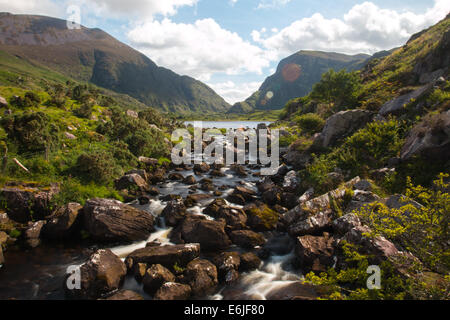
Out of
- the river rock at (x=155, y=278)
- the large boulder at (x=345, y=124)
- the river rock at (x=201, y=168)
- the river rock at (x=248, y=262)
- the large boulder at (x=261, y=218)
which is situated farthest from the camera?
the river rock at (x=201, y=168)

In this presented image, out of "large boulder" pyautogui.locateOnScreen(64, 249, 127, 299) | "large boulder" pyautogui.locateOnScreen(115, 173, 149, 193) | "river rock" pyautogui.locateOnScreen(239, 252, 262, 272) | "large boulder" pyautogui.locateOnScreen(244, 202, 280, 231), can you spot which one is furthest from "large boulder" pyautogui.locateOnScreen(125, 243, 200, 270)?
"large boulder" pyautogui.locateOnScreen(115, 173, 149, 193)

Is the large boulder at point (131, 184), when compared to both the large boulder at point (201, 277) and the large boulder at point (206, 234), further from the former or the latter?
the large boulder at point (201, 277)

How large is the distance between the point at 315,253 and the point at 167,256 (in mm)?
9185

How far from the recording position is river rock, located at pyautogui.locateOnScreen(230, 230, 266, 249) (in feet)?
55.6

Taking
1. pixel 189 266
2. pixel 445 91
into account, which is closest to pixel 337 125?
pixel 445 91

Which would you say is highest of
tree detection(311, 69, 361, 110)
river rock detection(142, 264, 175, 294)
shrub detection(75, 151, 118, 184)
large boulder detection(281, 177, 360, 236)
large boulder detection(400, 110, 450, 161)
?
tree detection(311, 69, 361, 110)

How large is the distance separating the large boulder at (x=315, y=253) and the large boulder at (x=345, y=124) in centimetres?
2123

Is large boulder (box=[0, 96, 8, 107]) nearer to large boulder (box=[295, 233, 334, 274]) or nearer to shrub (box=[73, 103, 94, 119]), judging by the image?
shrub (box=[73, 103, 94, 119])

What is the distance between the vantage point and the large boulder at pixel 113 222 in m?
16.9

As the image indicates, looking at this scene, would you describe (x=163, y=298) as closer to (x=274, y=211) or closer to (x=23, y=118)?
(x=274, y=211)

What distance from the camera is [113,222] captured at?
17188mm

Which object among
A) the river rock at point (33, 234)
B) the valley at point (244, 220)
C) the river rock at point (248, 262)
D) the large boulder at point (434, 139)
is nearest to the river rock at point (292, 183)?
the valley at point (244, 220)

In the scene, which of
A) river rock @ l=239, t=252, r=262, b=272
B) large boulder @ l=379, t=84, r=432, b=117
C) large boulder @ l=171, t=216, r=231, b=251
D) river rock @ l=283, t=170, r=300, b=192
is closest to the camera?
Result: river rock @ l=239, t=252, r=262, b=272

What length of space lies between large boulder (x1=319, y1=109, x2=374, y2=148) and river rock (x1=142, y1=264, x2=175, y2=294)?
2847 cm
